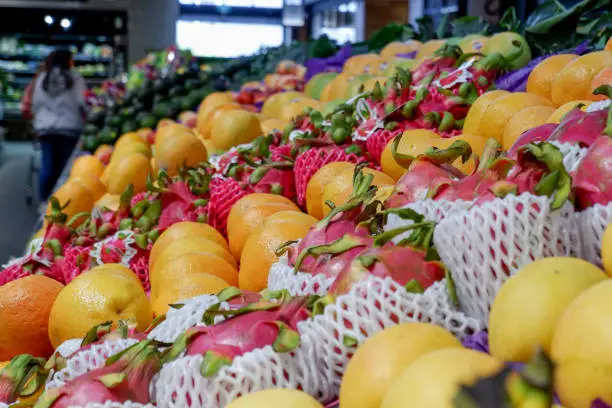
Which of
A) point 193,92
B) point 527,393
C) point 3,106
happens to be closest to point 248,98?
point 193,92

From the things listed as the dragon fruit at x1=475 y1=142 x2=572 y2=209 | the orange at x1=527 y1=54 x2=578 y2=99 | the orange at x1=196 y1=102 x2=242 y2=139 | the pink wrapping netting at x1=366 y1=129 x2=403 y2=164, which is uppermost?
the orange at x1=527 y1=54 x2=578 y2=99

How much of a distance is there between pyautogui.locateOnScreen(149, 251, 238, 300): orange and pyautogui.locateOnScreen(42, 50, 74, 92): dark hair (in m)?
6.45

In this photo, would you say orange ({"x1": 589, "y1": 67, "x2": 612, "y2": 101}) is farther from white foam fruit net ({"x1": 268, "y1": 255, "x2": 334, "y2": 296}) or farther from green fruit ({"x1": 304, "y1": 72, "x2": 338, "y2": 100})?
green fruit ({"x1": 304, "y1": 72, "x2": 338, "y2": 100})

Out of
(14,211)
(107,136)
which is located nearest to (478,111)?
(107,136)

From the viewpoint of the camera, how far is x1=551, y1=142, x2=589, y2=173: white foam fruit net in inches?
40.1

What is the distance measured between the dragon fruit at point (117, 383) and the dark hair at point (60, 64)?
7.06 m

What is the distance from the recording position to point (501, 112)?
5.54 ft

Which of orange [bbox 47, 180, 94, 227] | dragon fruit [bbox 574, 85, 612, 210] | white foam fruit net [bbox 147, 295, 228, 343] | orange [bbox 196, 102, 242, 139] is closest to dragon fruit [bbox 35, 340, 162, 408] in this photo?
white foam fruit net [bbox 147, 295, 228, 343]

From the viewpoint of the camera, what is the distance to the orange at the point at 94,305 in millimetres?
1470

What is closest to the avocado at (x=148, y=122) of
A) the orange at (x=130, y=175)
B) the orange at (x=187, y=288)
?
the orange at (x=130, y=175)

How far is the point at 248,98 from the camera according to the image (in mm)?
4012

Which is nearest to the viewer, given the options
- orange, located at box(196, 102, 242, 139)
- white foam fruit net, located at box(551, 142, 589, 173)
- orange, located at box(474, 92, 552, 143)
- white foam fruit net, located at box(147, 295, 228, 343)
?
white foam fruit net, located at box(551, 142, 589, 173)

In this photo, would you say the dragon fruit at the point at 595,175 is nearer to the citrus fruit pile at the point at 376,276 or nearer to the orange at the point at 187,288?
the citrus fruit pile at the point at 376,276

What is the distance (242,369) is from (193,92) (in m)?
4.20
